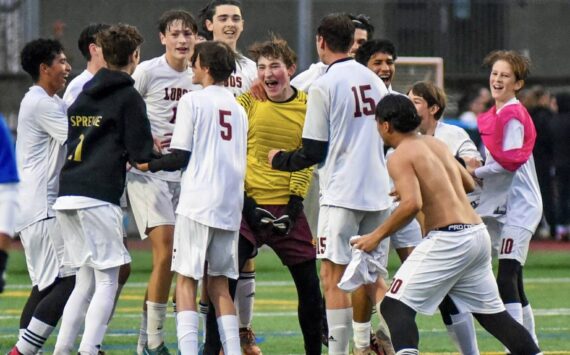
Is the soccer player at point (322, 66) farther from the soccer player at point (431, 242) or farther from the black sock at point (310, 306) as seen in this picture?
the soccer player at point (431, 242)

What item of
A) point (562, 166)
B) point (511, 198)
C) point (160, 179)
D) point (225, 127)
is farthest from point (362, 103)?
point (562, 166)

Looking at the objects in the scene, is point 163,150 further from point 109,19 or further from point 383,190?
point 109,19

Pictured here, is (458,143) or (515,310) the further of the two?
(458,143)

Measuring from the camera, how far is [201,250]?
8695 mm

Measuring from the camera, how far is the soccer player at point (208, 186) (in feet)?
28.5

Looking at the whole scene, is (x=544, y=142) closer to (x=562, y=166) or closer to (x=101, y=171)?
(x=562, y=166)

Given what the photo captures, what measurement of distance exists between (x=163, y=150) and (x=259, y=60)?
1.00m

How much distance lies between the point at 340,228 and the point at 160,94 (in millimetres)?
1779

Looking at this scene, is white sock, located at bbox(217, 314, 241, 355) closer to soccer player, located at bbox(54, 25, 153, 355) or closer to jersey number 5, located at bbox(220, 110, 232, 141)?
soccer player, located at bbox(54, 25, 153, 355)

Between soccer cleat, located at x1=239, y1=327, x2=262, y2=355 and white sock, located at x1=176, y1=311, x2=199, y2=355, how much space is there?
1.26 metres

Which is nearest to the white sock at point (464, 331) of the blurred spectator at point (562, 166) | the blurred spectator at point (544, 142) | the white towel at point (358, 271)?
the white towel at point (358, 271)

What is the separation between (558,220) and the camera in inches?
850

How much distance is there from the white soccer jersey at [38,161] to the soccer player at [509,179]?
2844mm

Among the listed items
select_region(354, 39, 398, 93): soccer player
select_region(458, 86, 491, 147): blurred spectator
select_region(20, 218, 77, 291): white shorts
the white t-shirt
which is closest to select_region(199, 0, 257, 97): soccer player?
select_region(354, 39, 398, 93): soccer player
